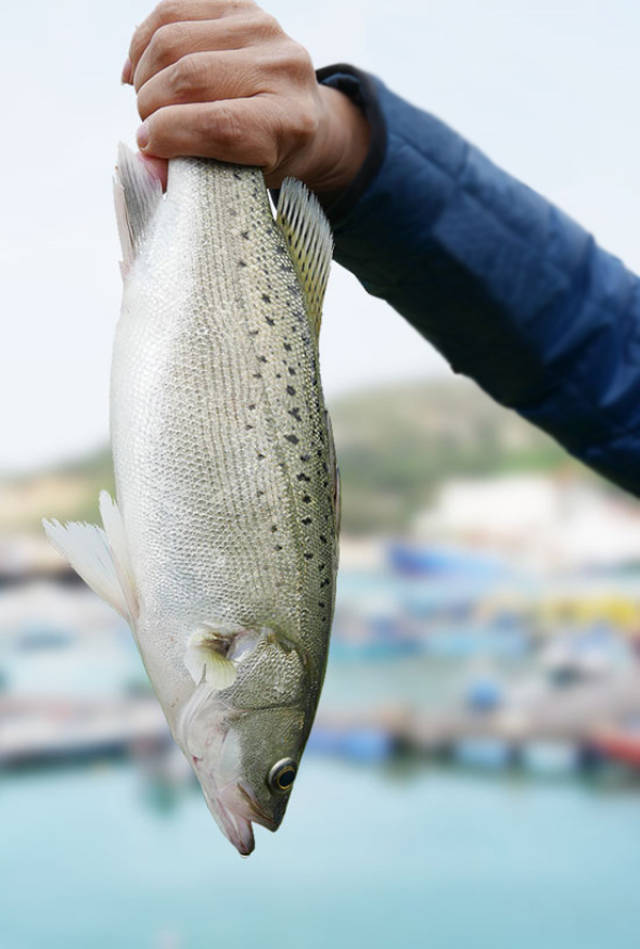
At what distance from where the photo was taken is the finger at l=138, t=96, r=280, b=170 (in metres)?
0.52

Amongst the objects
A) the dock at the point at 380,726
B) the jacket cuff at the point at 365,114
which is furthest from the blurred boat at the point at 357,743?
the jacket cuff at the point at 365,114

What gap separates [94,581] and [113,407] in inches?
3.3

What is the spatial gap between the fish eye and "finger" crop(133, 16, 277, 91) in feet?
1.19

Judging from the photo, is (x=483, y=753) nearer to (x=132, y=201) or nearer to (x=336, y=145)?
(x=336, y=145)

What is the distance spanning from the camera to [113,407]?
0.51 m

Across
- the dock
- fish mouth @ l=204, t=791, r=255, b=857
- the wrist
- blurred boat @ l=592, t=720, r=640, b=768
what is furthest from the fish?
blurred boat @ l=592, t=720, r=640, b=768

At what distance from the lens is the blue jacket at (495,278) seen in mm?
748

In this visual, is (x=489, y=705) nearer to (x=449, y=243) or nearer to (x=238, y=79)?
(x=449, y=243)

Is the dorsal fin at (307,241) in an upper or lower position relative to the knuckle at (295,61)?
lower

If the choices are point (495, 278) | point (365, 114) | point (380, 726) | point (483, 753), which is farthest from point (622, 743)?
point (365, 114)

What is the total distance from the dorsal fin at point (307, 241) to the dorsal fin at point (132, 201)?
7 cm

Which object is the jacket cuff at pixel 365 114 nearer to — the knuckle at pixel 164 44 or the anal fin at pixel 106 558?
the knuckle at pixel 164 44

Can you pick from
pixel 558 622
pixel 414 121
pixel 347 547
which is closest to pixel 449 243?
pixel 414 121

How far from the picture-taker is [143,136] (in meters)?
0.53
